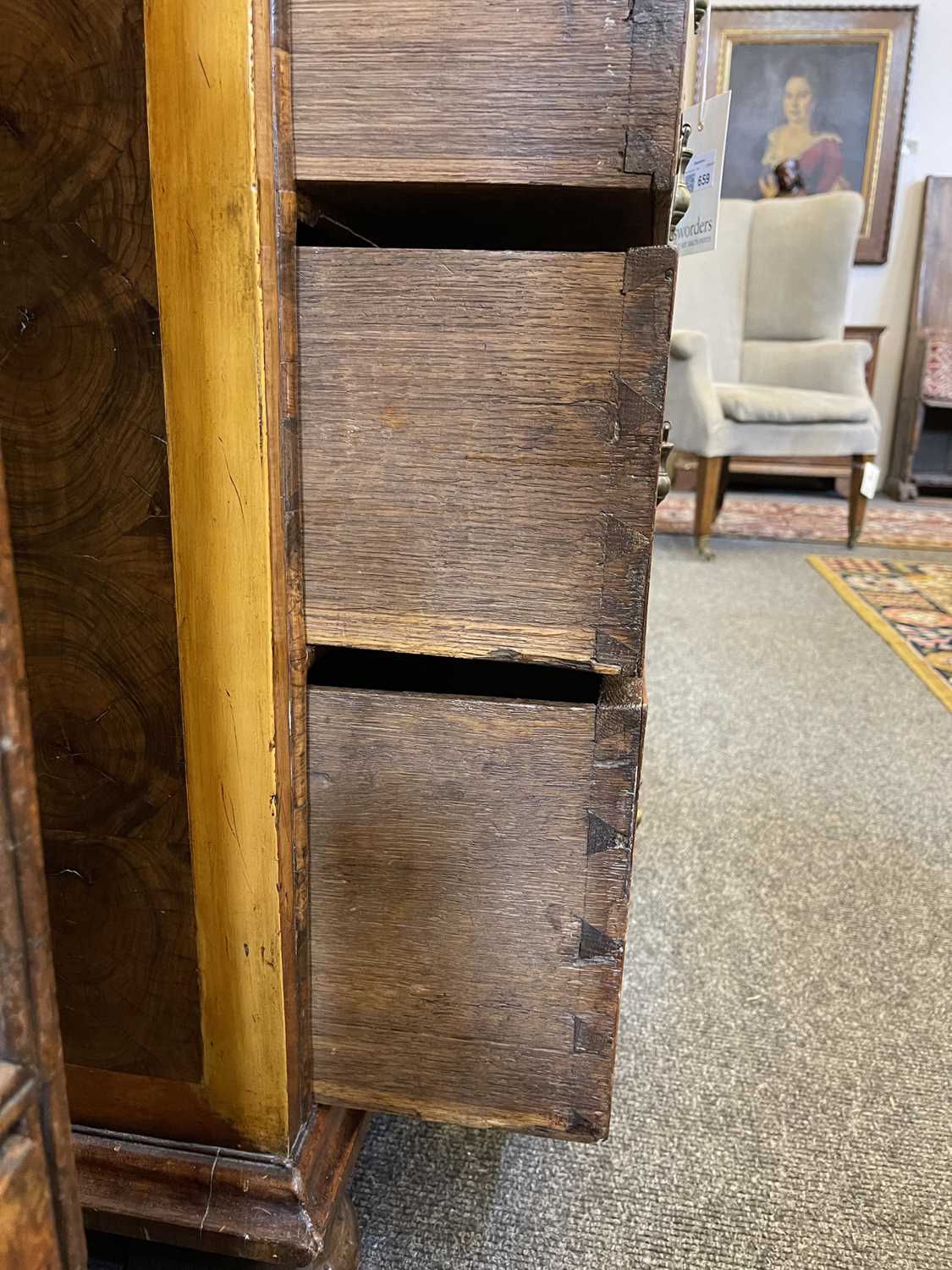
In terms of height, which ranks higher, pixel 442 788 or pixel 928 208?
pixel 928 208

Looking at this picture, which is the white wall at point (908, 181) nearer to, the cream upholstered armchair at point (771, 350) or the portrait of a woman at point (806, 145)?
the portrait of a woman at point (806, 145)

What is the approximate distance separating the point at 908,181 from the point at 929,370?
2.75 feet

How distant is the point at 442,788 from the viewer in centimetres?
51

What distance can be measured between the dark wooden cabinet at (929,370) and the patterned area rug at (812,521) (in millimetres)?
250

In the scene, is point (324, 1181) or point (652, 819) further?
point (652, 819)

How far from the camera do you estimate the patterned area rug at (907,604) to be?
1.84m

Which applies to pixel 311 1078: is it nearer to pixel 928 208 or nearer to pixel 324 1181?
pixel 324 1181

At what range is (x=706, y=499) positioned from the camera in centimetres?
264

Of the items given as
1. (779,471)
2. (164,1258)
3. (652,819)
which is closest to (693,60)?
(779,471)

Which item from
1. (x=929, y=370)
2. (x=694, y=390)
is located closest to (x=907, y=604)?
(x=694, y=390)

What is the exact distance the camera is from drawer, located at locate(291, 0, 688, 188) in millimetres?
411

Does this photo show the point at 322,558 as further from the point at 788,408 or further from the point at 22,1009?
the point at 788,408

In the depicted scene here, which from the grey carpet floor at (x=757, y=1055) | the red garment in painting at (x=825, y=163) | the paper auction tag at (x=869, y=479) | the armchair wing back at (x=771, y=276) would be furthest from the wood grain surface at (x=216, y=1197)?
the red garment in painting at (x=825, y=163)

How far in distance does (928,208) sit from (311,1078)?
4347 millimetres
